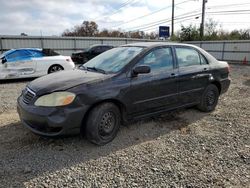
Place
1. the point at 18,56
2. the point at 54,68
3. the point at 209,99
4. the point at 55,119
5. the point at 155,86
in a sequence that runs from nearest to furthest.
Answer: the point at 55,119, the point at 155,86, the point at 209,99, the point at 18,56, the point at 54,68

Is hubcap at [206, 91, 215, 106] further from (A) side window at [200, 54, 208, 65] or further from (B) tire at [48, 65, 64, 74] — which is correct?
(B) tire at [48, 65, 64, 74]

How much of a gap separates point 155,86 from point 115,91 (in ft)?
2.79

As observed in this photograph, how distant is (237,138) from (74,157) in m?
2.76

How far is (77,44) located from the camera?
1922cm

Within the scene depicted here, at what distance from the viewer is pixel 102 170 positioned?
2863mm

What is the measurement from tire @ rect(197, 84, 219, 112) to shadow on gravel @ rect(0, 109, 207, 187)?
0.76 meters

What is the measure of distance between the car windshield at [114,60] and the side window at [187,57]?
34.6 inches

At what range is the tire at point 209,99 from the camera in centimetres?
500

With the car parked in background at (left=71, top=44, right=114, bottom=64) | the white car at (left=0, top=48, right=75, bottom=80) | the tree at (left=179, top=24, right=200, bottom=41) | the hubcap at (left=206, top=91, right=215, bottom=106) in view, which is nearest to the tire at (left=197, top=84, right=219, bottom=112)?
the hubcap at (left=206, top=91, right=215, bottom=106)

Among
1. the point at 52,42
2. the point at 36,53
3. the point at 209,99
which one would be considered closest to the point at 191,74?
the point at 209,99

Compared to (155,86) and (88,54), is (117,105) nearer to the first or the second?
(155,86)

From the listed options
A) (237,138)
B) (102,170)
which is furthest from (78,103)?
(237,138)

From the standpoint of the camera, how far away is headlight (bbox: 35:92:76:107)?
3100mm

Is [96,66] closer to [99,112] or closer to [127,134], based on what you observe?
[99,112]
